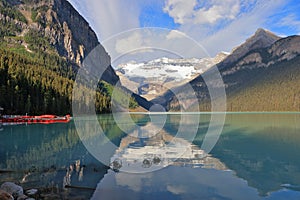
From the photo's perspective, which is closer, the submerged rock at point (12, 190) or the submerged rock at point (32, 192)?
the submerged rock at point (12, 190)

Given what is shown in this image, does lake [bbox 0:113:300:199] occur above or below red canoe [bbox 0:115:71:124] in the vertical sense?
below

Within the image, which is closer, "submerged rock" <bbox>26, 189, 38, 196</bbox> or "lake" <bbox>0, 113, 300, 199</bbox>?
"submerged rock" <bbox>26, 189, 38, 196</bbox>

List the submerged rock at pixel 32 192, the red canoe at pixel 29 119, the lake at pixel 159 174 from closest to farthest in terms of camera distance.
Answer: the submerged rock at pixel 32 192, the lake at pixel 159 174, the red canoe at pixel 29 119

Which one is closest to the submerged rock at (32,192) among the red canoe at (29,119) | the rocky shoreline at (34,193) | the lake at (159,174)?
the rocky shoreline at (34,193)

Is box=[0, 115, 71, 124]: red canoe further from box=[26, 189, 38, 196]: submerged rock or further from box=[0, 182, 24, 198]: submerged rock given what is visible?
box=[0, 182, 24, 198]: submerged rock

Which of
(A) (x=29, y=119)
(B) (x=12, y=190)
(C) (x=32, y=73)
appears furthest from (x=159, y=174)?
(C) (x=32, y=73)

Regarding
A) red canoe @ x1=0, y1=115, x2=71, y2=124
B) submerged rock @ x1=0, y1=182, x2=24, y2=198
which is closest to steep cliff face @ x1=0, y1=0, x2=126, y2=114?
red canoe @ x1=0, y1=115, x2=71, y2=124

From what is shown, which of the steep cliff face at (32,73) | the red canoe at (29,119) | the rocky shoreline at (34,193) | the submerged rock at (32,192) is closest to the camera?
the rocky shoreline at (34,193)

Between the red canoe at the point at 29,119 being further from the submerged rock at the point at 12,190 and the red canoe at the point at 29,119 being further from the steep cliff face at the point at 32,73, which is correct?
the submerged rock at the point at 12,190

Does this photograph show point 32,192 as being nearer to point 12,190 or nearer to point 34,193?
point 34,193

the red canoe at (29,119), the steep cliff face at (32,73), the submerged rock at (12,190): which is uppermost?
the steep cliff face at (32,73)

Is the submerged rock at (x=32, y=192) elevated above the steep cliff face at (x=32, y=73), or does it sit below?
below

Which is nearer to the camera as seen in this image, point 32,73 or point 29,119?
point 29,119

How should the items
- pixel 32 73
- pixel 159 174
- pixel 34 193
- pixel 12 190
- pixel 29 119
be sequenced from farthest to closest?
pixel 32 73 → pixel 29 119 → pixel 159 174 → pixel 34 193 → pixel 12 190
